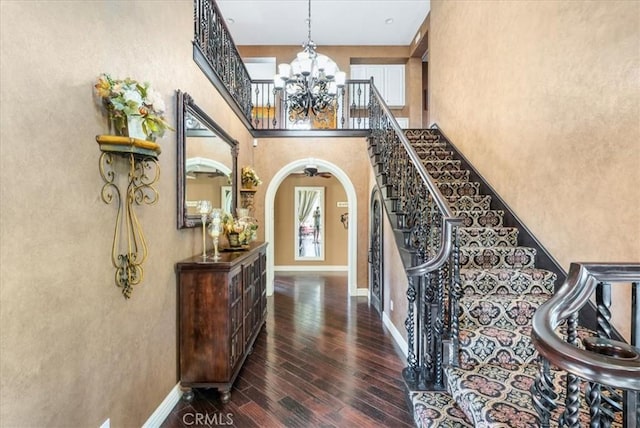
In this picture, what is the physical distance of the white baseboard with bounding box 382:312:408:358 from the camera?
3.21 m

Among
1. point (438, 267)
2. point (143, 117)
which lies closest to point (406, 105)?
point (438, 267)

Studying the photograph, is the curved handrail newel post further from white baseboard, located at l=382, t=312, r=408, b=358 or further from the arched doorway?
the arched doorway

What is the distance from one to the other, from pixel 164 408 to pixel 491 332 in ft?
8.14

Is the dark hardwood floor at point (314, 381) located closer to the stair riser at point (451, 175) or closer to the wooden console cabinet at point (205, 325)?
the wooden console cabinet at point (205, 325)

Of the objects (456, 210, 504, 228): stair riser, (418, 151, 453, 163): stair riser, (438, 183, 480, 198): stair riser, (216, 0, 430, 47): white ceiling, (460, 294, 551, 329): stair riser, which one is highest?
(216, 0, 430, 47): white ceiling

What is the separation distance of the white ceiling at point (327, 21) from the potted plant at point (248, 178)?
342 cm

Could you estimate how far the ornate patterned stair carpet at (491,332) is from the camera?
5.50ft

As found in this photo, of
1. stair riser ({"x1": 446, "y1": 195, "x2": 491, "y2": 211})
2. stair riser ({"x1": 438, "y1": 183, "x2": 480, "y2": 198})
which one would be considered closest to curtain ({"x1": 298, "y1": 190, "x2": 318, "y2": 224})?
stair riser ({"x1": 438, "y1": 183, "x2": 480, "y2": 198})

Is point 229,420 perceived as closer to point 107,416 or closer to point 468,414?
point 107,416

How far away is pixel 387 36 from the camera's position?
6809 mm

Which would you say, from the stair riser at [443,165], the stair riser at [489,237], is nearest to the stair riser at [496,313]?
the stair riser at [489,237]

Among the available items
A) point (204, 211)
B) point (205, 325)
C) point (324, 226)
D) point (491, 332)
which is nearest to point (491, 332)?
point (491, 332)

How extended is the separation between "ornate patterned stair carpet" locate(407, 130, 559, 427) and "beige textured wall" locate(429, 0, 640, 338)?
0.31 metres

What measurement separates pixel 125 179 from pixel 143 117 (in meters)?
0.41
